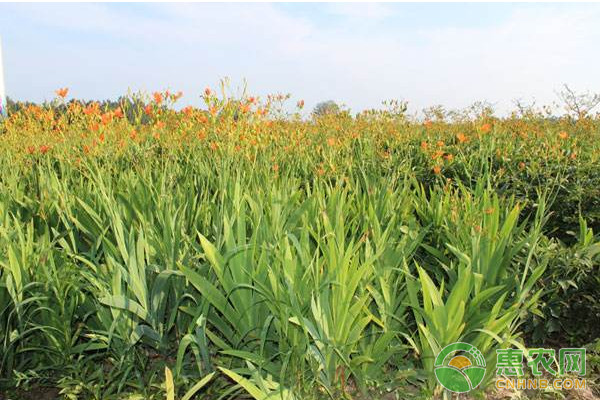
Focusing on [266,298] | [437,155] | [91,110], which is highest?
[91,110]

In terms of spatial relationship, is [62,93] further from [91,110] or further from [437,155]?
[437,155]

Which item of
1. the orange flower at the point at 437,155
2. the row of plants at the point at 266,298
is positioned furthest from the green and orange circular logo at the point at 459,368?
the orange flower at the point at 437,155

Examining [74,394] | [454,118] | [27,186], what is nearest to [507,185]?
[74,394]

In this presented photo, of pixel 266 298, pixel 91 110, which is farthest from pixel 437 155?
pixel 91 110

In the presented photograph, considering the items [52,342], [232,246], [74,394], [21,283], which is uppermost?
[232,246]

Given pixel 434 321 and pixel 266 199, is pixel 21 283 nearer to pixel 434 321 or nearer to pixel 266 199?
pixel 266 199

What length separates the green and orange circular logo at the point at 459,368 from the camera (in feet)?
6.58

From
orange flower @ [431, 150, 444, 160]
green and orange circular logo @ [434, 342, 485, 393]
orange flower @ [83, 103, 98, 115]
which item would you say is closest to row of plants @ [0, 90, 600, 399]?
green and orange circular logo @ [434, 342, 485, 393]

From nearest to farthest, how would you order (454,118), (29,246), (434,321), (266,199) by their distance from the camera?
(434,321)
(29,246)
(266,199)
(454,118)

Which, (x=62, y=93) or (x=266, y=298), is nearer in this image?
(x=266, y=298)

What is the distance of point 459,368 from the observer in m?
2.03

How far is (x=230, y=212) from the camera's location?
2.51 m

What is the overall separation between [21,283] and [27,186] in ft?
6.63

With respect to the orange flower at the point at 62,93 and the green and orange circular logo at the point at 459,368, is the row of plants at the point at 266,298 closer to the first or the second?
the green and orange circular logo at the point at 459,368
